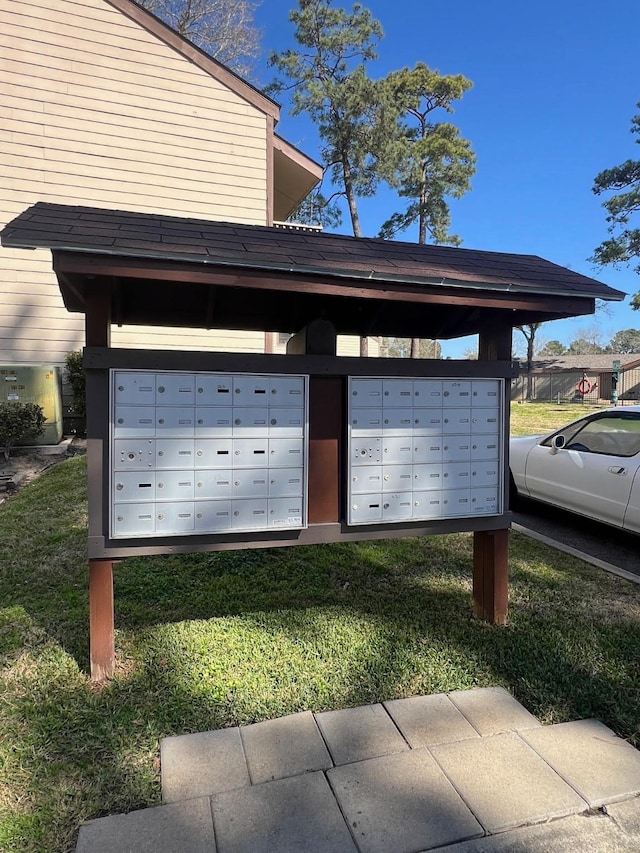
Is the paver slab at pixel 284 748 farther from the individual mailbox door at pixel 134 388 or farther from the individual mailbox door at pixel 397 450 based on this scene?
the individual mailbox door at pixel 134 388

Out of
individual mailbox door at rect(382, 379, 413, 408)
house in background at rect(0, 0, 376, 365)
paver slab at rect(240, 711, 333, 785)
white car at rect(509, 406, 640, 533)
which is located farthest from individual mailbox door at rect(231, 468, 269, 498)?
house in background at rect(0, 0, 376, 365)

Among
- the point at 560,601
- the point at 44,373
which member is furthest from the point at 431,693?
the point at 44,373

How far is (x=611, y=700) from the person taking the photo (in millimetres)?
2520

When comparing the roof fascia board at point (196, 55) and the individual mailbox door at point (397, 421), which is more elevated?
the roof fascia board at point (196, 55)

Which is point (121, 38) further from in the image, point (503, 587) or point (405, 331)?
point (503, 587)

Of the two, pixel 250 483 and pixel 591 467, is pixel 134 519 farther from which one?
pixel 591 467

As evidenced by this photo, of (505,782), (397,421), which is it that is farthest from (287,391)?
(505,782)

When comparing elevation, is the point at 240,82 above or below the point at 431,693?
above

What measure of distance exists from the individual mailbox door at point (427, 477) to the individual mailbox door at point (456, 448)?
83mm

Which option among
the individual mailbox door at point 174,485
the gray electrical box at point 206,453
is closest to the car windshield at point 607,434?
the gray electrical box at point 206,453

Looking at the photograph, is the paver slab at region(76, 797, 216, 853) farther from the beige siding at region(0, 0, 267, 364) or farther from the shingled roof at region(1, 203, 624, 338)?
the beige siding at region(0, 0, 267, 364)

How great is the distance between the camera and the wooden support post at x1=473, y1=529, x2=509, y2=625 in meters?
3.23

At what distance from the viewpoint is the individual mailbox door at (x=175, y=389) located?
8.63 feet

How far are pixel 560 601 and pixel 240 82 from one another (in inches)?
393
